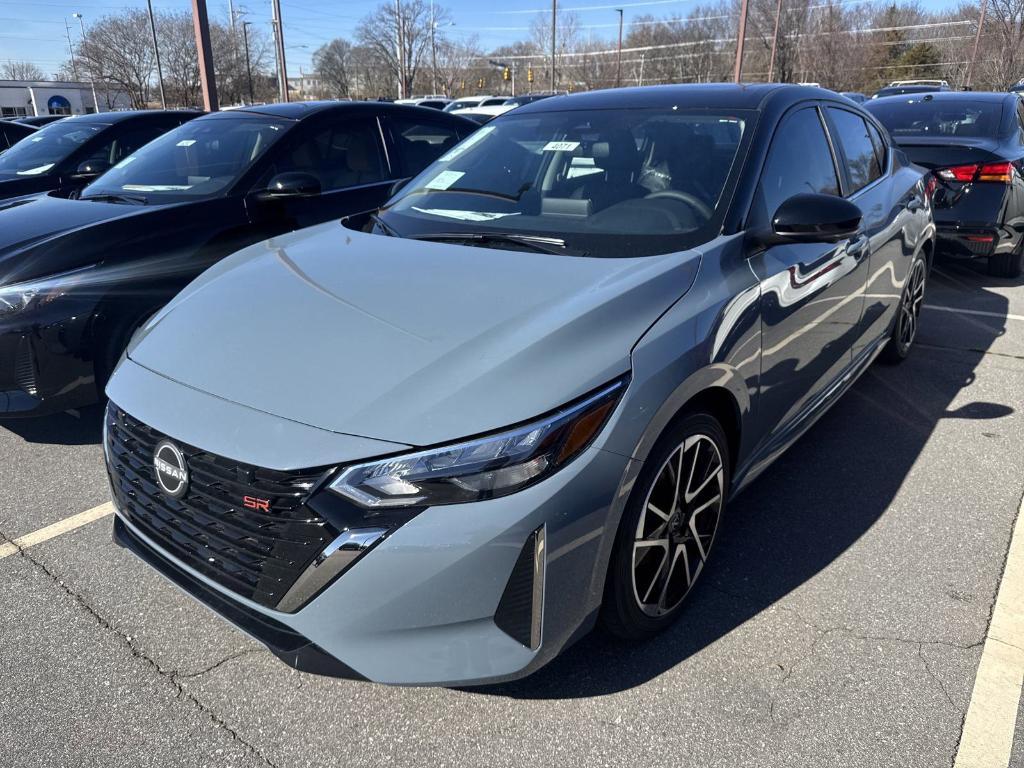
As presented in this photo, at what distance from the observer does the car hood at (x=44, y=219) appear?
3.92 meters

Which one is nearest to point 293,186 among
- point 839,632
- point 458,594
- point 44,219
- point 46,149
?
point 44,219

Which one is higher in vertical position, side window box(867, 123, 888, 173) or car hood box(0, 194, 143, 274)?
side window box(867, 123, 888, 173)

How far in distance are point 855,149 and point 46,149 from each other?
6899mm

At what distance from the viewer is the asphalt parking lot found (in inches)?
82.4

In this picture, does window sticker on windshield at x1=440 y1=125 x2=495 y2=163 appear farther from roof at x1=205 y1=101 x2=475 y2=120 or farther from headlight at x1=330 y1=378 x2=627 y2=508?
headlight at x1=330 y1=378 x2=627 y2=508

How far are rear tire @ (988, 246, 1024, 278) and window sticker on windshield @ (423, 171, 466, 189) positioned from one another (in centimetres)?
586

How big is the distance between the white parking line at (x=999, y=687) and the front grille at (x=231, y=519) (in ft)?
5.79

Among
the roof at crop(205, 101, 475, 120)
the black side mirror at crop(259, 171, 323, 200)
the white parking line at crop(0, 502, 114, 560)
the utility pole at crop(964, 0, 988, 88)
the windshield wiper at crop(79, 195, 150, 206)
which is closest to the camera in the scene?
the white parking line at crop(0, 502, 114, 560)

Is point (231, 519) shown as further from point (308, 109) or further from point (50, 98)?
point (50, 98)

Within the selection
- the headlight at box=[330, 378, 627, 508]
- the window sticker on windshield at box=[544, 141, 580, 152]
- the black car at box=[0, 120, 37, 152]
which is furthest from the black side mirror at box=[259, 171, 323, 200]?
the black car at box=[0, 120, 37, 152]

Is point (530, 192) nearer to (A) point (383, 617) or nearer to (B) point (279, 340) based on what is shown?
(B) point (279, 340)

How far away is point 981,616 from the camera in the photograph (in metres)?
2.63

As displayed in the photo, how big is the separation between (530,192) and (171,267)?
218 cm

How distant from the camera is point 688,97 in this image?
3330mm
